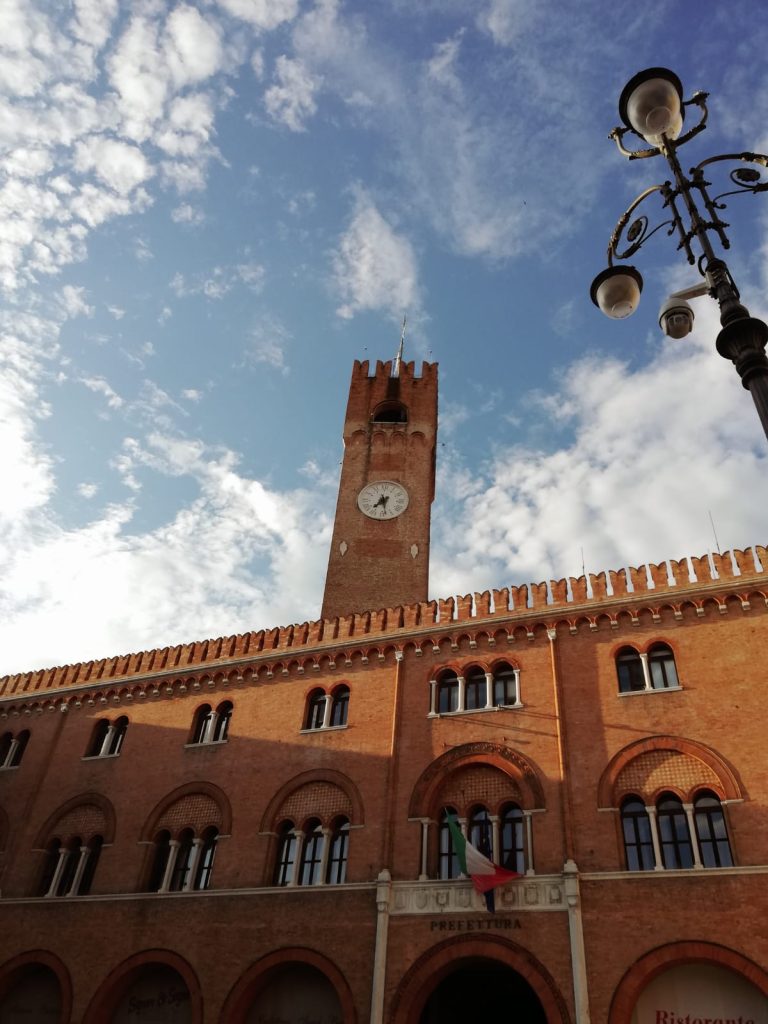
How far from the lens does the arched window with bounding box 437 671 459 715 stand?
17.2 metres

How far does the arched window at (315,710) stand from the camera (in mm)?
18547

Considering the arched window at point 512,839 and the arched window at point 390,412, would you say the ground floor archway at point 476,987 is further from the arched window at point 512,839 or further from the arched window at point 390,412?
the arched window at point 390,412

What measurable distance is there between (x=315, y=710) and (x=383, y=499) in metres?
11.0

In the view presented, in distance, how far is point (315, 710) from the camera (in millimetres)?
18844

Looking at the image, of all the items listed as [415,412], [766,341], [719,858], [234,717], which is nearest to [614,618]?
[719,858]

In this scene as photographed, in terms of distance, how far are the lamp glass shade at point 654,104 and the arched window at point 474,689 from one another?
41.1 ft

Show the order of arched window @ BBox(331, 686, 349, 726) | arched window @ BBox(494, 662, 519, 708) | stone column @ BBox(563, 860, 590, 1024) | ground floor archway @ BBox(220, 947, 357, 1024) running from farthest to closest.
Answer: arched window @ BBox(331, 686, 349, 726) → arched window @ BBox(494, 662, 519, 708) → ground floor archway @ BBox(220, 947, 357, 1024) → stone column @ BBox(563, 860, 590, 1024)

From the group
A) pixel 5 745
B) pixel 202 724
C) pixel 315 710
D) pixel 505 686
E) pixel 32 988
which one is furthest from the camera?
pixel 5 745

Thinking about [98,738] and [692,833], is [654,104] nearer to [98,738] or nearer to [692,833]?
[692,833]

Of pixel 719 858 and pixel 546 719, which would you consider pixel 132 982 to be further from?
pixel 719 858

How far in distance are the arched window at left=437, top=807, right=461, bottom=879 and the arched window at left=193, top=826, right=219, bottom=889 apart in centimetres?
567

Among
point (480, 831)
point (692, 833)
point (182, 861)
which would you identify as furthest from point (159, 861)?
point (692, 833)

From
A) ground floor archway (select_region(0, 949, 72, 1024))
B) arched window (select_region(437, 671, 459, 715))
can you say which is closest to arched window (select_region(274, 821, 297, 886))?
arched window (select_region(437, 671, 459, 715))

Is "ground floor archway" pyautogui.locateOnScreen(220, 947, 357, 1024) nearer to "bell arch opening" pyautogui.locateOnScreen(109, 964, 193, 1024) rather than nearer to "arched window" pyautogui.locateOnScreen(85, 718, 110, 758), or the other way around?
"bell arch opening" pyautogui.locateOnScreen(109, 964, 193, 1024)
